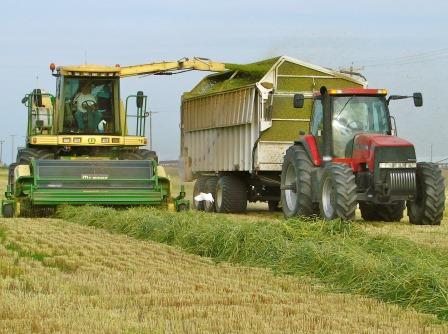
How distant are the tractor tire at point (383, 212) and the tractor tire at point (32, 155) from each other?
5834 millimetres

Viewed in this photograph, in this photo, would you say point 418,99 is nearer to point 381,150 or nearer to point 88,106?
point 381,150

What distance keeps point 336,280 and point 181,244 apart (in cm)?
312

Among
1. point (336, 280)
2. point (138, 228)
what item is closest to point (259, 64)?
point (138, 228)

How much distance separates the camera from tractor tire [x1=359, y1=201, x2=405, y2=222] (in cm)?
1477

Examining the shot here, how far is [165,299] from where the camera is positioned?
20.9 feet

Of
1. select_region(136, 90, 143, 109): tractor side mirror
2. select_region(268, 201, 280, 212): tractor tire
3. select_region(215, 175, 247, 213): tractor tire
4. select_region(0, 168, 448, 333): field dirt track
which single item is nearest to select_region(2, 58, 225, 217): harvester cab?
select_region(136, 90, 143, 109): tractor side mirror

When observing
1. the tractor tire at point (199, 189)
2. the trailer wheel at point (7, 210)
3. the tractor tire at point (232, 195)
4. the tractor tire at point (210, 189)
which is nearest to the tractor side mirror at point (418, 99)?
the tractor tire at point (232, 195)

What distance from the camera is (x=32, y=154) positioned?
1670cm

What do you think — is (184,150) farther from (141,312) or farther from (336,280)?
(141,312)

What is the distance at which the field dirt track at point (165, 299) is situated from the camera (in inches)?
216

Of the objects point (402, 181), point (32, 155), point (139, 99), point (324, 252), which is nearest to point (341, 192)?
point (402, 181)

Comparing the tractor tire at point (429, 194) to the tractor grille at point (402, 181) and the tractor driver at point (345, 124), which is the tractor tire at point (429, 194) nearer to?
the tractor grille at point (402, 181)

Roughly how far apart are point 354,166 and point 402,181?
794mm

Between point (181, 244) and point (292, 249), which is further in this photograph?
point (181, 244)
